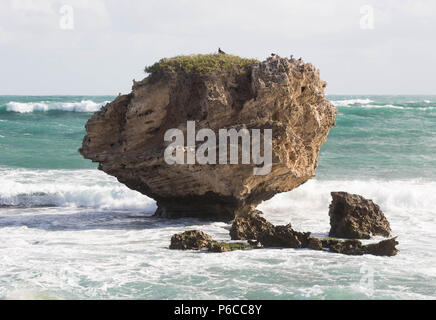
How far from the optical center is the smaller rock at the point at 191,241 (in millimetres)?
11133

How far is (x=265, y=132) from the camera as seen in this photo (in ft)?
41.5

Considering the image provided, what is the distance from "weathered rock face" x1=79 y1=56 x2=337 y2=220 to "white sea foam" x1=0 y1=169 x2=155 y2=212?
304cm

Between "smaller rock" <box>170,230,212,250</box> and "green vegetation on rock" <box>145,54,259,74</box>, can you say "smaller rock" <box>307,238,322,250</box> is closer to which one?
"smaller rock" <box>170,230,212,250</box>

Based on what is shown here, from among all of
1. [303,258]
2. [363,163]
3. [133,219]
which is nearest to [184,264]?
[303,258]

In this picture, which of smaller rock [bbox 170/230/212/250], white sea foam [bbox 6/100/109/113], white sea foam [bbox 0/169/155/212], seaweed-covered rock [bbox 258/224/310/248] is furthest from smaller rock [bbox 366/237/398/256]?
white sea foam [bbox 6/100/109/113]

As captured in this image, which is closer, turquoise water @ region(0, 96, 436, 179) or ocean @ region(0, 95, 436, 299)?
ocean @ region(0, 95, 436, 299)

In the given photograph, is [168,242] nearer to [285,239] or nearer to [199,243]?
[199,243]

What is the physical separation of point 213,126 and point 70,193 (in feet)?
22.5

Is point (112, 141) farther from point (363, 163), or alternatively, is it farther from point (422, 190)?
point (363, 163)

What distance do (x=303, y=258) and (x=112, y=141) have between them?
5915mm

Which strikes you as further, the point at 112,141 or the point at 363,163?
the point at 363,163

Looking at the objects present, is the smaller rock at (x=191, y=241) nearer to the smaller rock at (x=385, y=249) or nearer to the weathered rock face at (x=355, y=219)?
the weathered rock face at (x=355, y=219)

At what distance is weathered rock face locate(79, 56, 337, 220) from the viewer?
13.0 metres

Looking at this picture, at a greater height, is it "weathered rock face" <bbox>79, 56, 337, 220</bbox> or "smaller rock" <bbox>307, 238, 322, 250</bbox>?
"weathered rock face" <bbox>79, 56, 337, 220</bbox>
